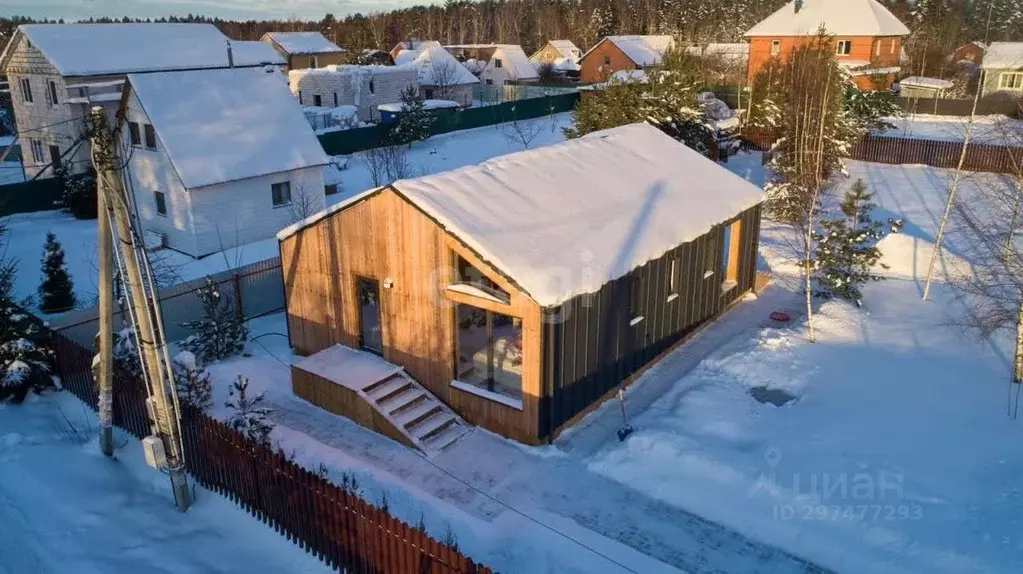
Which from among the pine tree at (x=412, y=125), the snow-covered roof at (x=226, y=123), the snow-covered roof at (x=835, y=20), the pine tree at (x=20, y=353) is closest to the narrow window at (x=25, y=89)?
the snow-covered roof at (x=226, y=123)

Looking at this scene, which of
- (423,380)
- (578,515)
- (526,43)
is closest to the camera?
(578,515)

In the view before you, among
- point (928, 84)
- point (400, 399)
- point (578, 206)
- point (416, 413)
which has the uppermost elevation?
point (928, 84)

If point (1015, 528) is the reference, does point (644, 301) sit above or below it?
above

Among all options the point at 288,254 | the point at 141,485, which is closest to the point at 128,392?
the point at 141,485

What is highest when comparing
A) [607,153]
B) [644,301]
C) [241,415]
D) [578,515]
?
[607,153]

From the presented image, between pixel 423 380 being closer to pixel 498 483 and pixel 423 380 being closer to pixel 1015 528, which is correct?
pixel 498 483

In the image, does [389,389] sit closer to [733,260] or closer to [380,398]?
[380,398]

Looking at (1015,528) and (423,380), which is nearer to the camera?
(1015,528)

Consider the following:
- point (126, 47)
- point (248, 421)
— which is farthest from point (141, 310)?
point (126, 47)
